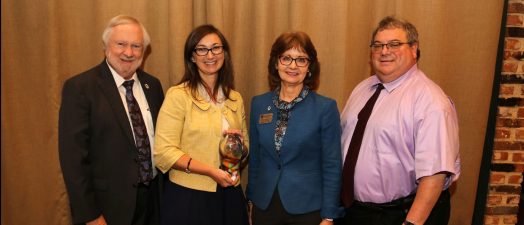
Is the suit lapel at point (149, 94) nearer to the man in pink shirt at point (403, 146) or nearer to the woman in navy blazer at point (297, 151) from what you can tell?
the woman in navy blazer at point (297, 151)

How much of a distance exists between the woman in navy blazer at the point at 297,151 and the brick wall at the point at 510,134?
1.37 metres

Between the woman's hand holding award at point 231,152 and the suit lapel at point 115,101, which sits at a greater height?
the suit lapel at point 115,101

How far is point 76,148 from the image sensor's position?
72.9 inches

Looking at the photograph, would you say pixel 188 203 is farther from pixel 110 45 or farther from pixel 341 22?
pixel 341 22

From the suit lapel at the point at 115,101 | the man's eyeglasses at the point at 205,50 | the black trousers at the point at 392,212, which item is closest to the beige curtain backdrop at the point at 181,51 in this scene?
the man's eyeglasses at the point at 205,50

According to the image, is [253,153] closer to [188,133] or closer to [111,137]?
[188,133]

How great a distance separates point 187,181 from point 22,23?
1.47 metres

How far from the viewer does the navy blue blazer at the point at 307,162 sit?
6.33 ft

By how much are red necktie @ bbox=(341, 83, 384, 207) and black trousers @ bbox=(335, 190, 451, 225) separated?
0.07m

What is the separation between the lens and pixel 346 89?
8.95ft

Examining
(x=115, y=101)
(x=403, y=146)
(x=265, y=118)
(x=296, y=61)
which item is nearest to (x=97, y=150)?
(x=115, y=101)

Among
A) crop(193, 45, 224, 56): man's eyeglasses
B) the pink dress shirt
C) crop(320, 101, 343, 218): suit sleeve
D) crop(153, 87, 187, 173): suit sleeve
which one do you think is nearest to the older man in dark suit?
crop(153, 87, 187, 173): suit sleeve

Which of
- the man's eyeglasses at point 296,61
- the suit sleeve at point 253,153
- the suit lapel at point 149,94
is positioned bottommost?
the suit sleeve at point 253,153

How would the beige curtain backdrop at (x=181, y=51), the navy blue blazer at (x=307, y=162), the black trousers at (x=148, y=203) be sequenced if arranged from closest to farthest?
1. the navy blue blazer at (x=307, y=162)
2. the black trousers at (x=148, y=203)
3. the beige curtain backdrop at (x=181, y=51)
